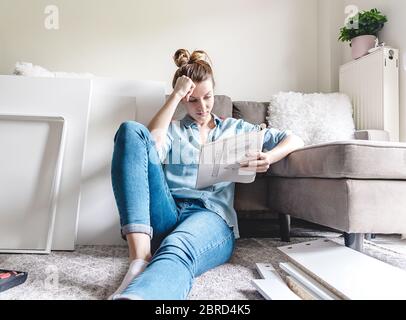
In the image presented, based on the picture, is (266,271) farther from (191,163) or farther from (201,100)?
(201,100)

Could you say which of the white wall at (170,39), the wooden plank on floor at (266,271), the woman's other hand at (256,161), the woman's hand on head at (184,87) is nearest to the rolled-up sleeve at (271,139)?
the woman's other hand at (256,161)

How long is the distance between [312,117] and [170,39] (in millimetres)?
1016

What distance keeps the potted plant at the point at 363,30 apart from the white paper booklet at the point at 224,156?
45.3 inches

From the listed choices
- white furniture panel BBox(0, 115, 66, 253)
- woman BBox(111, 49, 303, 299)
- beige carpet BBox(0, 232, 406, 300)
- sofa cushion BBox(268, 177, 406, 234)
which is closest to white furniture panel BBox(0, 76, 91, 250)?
white furniture panel BBox(0, 115, 66, 253)

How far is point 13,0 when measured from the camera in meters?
2.06

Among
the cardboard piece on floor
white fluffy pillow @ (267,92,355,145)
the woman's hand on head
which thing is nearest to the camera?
the cardboard piece on floor

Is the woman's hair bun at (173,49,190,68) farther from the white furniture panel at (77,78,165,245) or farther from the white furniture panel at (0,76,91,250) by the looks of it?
the white furniture panel at (0,76,91,250)

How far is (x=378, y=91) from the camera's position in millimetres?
1723

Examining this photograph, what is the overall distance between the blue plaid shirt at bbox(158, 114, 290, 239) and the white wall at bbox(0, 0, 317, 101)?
3.13 feet

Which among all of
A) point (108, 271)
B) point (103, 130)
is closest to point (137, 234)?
point (108, 271)

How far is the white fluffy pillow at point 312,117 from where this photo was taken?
5.48 ft

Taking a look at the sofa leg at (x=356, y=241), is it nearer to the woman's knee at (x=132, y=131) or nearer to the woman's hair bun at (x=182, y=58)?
the woman's knee at (x=132, y=131)

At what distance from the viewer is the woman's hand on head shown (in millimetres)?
→ 1146

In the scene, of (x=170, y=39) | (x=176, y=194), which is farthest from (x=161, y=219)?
(x=170, y=39)
